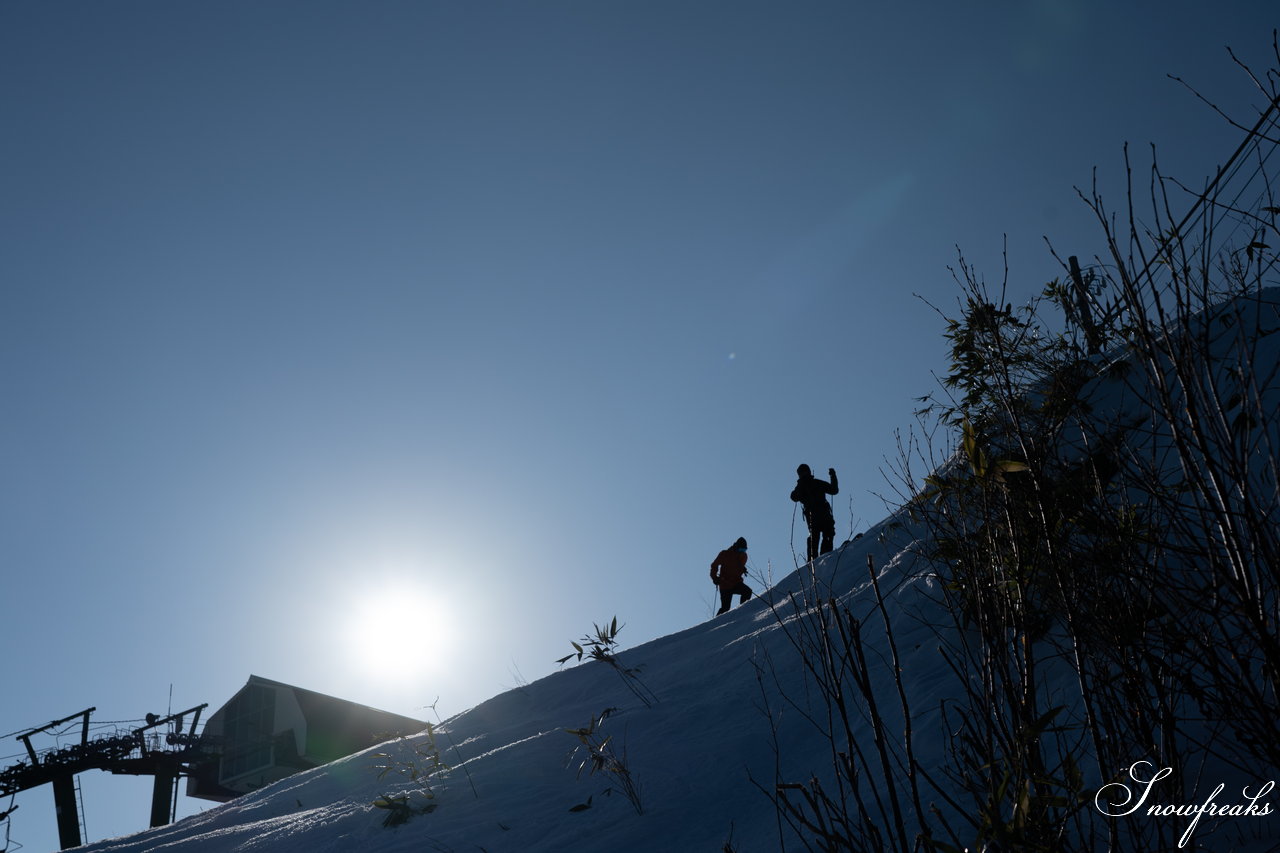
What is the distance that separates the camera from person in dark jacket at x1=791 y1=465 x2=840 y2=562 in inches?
457

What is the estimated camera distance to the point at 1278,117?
256 cm

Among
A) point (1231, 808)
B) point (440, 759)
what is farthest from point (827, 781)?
point (440, 759)

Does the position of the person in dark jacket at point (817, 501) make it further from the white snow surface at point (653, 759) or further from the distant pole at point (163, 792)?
the distant pole at point (163, 792)

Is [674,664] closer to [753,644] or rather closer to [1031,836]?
[753,644]

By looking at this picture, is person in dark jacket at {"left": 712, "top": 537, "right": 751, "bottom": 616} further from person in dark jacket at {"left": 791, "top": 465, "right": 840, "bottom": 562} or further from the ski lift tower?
the ski lift tower

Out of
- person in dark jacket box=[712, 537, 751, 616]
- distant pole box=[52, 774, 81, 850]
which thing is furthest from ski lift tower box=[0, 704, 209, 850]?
person in dark jacket box=[712, 537, 751, 616]

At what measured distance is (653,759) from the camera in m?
5.16

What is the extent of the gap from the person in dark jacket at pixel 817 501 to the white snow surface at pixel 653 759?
9.47 feet

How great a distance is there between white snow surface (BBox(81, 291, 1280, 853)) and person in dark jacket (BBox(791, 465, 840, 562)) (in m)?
2.89

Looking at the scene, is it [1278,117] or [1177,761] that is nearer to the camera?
[1177,761]

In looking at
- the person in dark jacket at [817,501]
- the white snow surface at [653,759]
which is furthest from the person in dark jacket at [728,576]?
the white snow surface at [653,759]

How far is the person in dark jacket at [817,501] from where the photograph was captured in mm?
11607

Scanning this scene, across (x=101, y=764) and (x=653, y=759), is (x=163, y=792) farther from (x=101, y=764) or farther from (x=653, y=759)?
(x=653, y=759)

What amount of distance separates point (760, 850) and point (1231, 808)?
5.90 ft
